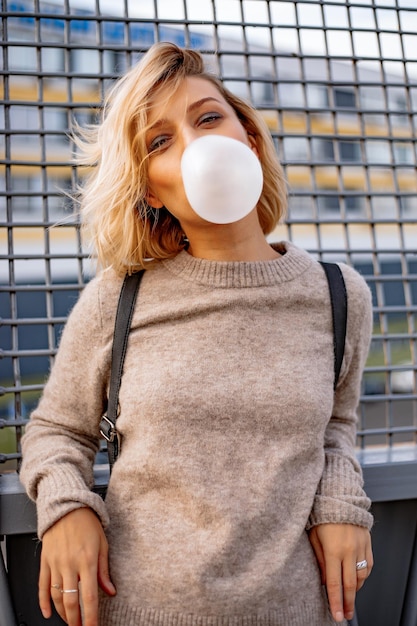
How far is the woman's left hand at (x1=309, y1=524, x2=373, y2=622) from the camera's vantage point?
83 cm

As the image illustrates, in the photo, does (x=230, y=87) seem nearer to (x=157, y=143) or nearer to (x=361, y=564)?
(x=157, y=143)

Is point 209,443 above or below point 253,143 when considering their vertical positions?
below

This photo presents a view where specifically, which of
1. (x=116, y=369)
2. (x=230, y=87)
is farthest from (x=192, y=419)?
(x=230, y=87)

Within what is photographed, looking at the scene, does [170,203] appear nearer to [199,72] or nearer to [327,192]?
[199,72]

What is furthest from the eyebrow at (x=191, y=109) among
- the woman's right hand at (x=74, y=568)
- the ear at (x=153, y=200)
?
the woman's right hand at (x=74, y=568)

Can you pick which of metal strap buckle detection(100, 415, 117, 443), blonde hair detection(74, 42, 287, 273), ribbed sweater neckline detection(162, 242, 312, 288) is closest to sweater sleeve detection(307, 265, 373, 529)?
ribbed sweater neckline detection(162, 242, 312, 288)

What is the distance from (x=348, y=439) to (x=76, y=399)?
46 cm

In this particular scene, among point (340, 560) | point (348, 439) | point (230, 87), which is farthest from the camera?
point (230, 87)

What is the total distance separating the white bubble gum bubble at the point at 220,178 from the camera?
0.73m

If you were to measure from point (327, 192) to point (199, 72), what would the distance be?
0.49 metres

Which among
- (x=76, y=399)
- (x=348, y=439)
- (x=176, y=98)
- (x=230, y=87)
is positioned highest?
(x=230, y=87)

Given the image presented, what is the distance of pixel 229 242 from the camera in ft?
2.96

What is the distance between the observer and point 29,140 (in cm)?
128

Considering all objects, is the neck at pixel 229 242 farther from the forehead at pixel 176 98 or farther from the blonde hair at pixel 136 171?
the forehead at pixel 176 98
